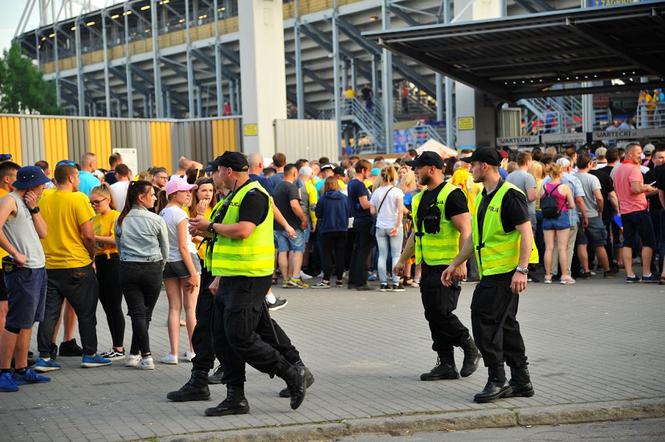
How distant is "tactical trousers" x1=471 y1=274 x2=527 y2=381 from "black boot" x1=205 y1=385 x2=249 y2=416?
175 centimetres

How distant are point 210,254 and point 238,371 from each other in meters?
0.88

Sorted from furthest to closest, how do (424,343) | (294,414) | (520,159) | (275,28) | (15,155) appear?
(275,28) < (15,155) < (520,159) < (424,343) < (294,414)

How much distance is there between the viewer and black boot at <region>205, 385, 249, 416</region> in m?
6.71

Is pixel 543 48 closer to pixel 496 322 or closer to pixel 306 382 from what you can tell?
pixel 496 322

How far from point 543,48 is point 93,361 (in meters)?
13.2

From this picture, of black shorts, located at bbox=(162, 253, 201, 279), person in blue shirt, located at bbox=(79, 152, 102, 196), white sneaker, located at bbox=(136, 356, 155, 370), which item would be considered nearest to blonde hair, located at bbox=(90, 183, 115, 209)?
black shorts, located at bbox=(162, 253, 201, 279)

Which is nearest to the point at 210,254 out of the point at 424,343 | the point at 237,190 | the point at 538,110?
the point at 237,190

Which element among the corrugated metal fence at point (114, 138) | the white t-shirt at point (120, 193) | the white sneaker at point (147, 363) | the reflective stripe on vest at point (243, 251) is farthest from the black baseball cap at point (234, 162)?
the corrugated metal fence at point (114, 138)

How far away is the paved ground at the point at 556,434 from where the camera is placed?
6.25 metres

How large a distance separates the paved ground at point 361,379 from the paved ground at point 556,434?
33cm

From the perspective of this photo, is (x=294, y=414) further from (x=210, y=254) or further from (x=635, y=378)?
(x=635, y=378)

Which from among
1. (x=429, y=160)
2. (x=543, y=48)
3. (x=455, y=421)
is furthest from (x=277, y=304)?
(x=543, y=48)

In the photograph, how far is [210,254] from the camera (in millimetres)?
7059

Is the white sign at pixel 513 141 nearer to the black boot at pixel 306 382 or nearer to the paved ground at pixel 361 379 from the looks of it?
the paved ground at pixel 361 379
